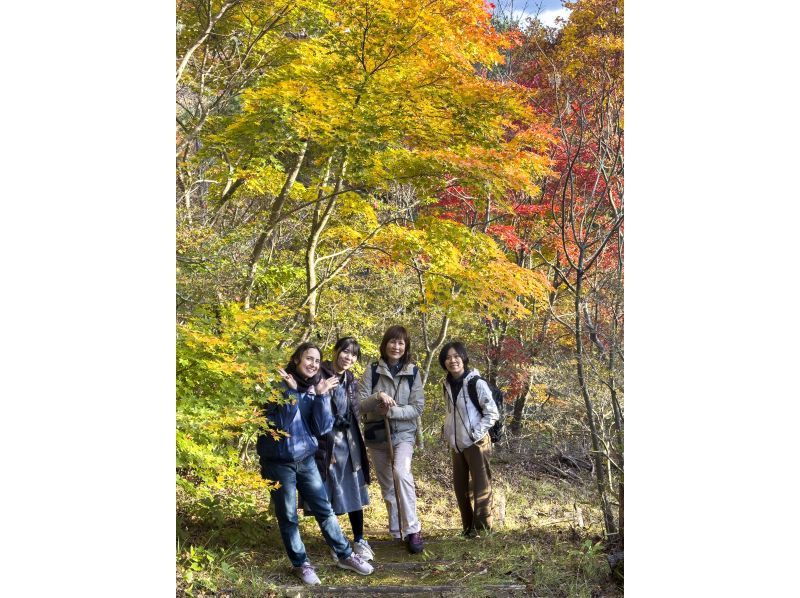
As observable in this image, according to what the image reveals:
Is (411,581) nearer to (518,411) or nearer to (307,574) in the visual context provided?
(307,574)

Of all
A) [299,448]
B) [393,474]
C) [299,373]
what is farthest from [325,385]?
[393,474]

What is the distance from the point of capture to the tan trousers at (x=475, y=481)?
4707 millimetres

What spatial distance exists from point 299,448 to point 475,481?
4.59 feet

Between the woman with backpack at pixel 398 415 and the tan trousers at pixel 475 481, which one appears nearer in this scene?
the woman with backpack at pixel 398 415

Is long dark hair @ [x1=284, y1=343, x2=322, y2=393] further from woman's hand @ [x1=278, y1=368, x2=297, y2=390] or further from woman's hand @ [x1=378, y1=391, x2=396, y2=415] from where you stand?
woman's hand @ [x1=378, y1=391, x2=396, y2=415]

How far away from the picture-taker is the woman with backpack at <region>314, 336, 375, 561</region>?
430cm

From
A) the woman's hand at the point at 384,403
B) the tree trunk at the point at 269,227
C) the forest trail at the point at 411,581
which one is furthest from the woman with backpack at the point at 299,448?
the tree trunk at the point at 269,227

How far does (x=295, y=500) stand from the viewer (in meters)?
4.00

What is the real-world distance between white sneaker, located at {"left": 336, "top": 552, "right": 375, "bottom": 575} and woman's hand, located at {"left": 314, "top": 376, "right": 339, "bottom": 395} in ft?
3.49

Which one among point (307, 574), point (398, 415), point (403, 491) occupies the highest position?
point (398, 415)

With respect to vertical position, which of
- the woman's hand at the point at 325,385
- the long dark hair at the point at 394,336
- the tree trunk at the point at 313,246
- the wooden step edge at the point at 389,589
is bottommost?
the wooden step edge at the point at 389,589

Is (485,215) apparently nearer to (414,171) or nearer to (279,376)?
(414,171)

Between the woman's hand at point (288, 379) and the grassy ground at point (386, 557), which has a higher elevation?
the woman's hand at point (288, 379)

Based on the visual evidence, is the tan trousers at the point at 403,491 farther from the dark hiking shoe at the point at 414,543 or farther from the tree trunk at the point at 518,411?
the tree trunk at the point at 518,411
